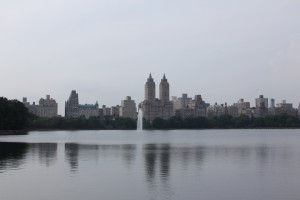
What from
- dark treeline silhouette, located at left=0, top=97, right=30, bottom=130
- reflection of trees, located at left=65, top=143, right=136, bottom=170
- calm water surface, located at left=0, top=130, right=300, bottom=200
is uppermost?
dark treeline silhouette, located at left=0, top=97, right=30, bottom=130

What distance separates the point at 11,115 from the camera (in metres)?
127

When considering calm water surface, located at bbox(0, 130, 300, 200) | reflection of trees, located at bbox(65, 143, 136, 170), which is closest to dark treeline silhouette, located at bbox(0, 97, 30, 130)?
reflection of trees, located at bbox(65, 143, 136, 170)

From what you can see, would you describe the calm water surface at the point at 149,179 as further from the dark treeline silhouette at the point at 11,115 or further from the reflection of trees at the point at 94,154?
the dark treeline silhouette at the point at 11,115

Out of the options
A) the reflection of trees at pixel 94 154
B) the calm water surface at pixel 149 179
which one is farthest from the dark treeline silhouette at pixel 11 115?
the calm water surface at pixel 149 179

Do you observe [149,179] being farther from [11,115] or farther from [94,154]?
[11,115]

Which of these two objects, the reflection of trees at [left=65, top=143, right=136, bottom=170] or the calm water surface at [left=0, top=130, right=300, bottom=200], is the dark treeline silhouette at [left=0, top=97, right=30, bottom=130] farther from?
the calm water surface at [left=0, top=130, right=300, bottom=200]

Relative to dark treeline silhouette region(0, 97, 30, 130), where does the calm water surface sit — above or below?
below

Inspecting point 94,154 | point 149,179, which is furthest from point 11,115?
point 149,179

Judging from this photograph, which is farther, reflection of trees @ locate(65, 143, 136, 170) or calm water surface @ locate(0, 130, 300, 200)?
reflection of trees @ locate(65, 143, 136, 170)

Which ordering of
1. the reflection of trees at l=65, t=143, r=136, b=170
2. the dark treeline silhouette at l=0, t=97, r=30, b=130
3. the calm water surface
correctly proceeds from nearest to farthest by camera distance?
1. the calm water surface
2. the reflection of trees at l=65, t=143, r=136, b=170
3. the dark treeline silhouette at l=0, t=97, r=30, b=130

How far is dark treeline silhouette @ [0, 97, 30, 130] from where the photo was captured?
12474cm

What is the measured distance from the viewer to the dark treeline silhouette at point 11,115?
125m

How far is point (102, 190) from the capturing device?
89.1 ft

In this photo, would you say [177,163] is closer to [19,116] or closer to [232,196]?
[232,196]
